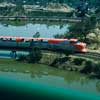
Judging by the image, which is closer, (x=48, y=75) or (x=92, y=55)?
(x=48, y=75)

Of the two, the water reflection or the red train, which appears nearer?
the water reflection

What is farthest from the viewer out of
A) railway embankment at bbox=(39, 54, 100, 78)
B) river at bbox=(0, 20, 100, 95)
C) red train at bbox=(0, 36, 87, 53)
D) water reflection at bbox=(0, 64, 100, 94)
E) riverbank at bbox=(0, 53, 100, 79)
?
red train at bbox=(0, 36, 87, 53)

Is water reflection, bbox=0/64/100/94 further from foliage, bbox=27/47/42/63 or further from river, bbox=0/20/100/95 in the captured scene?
foliage, bbox=27/47/42/63

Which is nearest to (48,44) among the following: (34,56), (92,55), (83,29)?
(34,56)

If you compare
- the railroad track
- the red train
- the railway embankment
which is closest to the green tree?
the red train

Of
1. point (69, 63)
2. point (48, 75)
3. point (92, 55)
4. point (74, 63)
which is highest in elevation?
→ point (92, 55)

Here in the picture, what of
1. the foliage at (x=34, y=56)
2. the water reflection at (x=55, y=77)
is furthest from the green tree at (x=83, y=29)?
the water reflection at (x=55, y=77)

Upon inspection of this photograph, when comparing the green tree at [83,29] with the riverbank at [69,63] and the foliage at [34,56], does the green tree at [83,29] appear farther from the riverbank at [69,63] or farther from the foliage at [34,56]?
the foliage at [34,56]

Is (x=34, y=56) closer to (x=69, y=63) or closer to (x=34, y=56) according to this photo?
(x=34, y=56)

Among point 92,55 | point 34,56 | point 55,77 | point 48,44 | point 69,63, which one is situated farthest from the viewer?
point 48,44

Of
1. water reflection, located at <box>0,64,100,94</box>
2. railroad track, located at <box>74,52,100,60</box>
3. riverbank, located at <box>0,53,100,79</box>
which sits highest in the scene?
railroad track, located at <box>74,52,100,60</box>

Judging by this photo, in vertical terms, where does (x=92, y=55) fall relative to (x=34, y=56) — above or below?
above

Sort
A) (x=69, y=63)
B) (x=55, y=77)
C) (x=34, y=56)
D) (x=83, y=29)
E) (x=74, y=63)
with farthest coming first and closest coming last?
1. (x=83, y=29)
2. (x=34, y=56)
3. (x=69, y=63)
4. (x=74, y=63)
5. (x=55, y=77)
